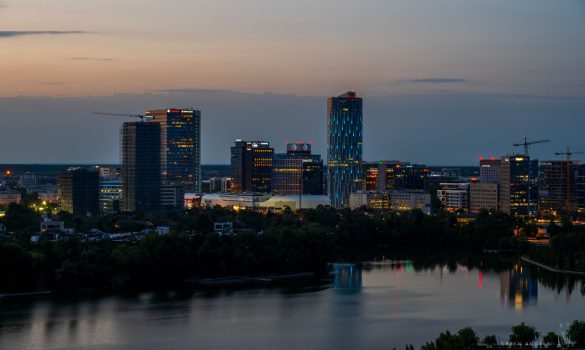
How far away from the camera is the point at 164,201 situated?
41.6 meters

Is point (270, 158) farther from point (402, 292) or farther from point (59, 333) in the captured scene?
point (59, 333)

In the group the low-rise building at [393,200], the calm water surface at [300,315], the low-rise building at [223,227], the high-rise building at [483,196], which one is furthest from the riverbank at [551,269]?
the low-rise building at [393,200]

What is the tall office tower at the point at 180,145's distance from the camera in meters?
46.7

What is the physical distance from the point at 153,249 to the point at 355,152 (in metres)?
31.0

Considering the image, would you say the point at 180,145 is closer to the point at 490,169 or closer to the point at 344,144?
the point at 344,144

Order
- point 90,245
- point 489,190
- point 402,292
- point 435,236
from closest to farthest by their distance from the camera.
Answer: point 402,292 < point 90,245 < point 435,236 < point 489,190

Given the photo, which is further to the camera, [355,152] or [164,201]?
[355,152]

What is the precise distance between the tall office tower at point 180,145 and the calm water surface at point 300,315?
27833mm

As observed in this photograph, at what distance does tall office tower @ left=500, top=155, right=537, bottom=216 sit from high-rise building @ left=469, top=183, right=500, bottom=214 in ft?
1.12

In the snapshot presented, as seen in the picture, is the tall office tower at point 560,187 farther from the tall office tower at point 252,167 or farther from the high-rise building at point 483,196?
the tall office tower at point 252,167

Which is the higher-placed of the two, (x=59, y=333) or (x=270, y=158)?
(x=270, y=158)

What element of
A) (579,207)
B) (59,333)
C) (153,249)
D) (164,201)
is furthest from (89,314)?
(579,207)

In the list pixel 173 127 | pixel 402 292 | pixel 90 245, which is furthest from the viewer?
pixel 173 127

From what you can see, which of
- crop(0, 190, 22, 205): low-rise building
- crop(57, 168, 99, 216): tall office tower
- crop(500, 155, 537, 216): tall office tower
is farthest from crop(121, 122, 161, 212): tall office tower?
crop(500, 155, 537, 216): tall office tower
